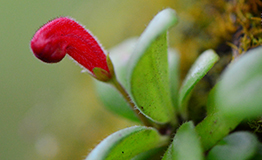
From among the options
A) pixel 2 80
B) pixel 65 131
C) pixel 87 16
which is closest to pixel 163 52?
pixel 65 131

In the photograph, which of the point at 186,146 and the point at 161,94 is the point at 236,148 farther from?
the point at 161,94

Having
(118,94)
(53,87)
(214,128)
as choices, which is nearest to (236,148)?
(214,128)

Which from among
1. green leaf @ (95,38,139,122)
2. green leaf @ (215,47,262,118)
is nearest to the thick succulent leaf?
green leaf @ (95,38,139,122)

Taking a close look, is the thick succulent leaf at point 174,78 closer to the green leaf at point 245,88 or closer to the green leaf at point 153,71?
the green leaf at point 153,71

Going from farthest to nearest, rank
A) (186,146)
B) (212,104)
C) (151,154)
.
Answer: (151,154) → (212,104) → (186,146)

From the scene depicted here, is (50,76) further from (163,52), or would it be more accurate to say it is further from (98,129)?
(163,52)

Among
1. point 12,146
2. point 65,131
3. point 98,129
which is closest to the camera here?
point 98,129

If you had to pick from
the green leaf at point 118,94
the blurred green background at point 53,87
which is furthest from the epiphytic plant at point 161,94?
the blurred green background at point 53,87
